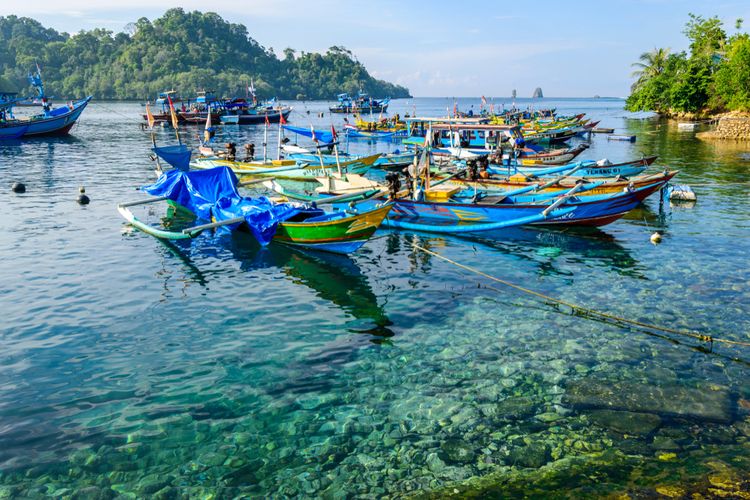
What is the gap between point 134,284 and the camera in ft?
56.2

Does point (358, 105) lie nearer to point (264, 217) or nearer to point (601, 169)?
point (601, 169)

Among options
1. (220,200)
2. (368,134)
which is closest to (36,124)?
(368,134)

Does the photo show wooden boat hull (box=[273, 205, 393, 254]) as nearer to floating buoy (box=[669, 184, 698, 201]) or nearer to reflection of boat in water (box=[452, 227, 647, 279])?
reflection of boat in water (box=[452, 227, 647, 279])

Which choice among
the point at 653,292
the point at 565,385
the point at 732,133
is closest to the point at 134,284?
the point at 565,385

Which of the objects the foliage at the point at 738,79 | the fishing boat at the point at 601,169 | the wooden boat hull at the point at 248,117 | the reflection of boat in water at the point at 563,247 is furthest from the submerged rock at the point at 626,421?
the wooden boat hull at the point at 248,117

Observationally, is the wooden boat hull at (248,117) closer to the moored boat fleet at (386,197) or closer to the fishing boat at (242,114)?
the fishing boat at (242,114)

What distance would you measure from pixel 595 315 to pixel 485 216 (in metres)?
8.18

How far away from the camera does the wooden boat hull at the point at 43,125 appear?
206ft

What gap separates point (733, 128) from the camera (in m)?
58.2

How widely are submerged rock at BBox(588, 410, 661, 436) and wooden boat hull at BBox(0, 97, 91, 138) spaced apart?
227 ft

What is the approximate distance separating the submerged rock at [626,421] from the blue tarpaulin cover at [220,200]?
13.3 m

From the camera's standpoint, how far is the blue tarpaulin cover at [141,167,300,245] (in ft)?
65.8

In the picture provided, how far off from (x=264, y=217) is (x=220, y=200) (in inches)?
125

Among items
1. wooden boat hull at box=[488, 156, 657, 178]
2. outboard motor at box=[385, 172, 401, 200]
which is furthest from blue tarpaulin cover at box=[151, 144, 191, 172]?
wooden boat hull at box=[488, 156, 657, 178]
